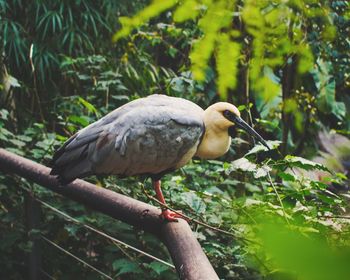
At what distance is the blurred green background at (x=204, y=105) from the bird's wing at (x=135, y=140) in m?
0.15

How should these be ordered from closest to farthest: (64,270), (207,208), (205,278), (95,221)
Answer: (205,278) → (207,208) → (95,221) → (64,270)

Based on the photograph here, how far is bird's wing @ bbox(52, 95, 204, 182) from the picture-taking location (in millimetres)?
1552

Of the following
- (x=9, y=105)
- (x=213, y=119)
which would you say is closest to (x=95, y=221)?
(x=213, y=119)

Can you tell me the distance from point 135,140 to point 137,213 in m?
0.39

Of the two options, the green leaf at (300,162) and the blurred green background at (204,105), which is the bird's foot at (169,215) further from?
the green leaf at (300,162)

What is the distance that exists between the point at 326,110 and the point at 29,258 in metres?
2.49

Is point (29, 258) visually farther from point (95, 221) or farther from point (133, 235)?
point (133, 235)

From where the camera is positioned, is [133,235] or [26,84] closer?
[133,235]

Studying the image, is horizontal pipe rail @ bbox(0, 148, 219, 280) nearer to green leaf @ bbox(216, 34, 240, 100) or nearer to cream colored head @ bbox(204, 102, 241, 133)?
green leaf @ bbox(216, 34, 240, 100)

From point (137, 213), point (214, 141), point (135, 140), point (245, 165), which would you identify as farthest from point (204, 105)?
point (137, 213)

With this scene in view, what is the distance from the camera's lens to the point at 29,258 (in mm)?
2000

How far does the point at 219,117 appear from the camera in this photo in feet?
5.33

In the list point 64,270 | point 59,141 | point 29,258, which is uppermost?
point 59,141

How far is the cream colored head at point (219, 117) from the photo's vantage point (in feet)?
5.31
